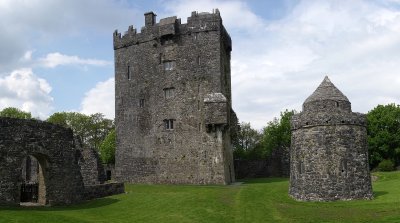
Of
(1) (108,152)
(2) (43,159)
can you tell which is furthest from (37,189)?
(1) (108,152)

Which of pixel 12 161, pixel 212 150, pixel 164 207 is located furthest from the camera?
pixel 212 150

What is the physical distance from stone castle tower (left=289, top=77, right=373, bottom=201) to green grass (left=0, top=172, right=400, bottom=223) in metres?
1.10

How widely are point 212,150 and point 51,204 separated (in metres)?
21.9

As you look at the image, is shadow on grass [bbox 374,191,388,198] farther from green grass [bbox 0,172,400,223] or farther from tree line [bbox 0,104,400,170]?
tree line [bbox 0,104,400,170]

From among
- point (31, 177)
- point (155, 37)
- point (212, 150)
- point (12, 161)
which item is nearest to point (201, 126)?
point (212, 150)

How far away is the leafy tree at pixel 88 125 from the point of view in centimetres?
A: 9131

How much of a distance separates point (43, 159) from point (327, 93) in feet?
61.7

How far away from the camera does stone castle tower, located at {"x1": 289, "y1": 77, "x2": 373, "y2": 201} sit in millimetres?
29125

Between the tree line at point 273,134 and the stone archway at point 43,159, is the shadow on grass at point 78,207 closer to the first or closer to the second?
the stone archway at point 43,159

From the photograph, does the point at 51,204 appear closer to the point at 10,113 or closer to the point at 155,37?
the point at 155,37

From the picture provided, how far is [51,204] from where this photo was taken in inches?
1072

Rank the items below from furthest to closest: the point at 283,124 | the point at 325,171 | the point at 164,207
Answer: the point at 283,124, the point at 325,171, the point at 164,207

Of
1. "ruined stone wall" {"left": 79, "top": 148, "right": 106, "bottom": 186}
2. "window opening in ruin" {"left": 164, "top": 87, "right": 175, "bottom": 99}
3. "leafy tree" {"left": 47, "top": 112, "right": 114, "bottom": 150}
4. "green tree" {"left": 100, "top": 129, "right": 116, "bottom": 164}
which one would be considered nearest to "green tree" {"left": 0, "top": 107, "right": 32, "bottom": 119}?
"leafy tree" {"left": 47, "top": 112, "right": 114, "bottom": 150}

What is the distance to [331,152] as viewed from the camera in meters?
29.3
